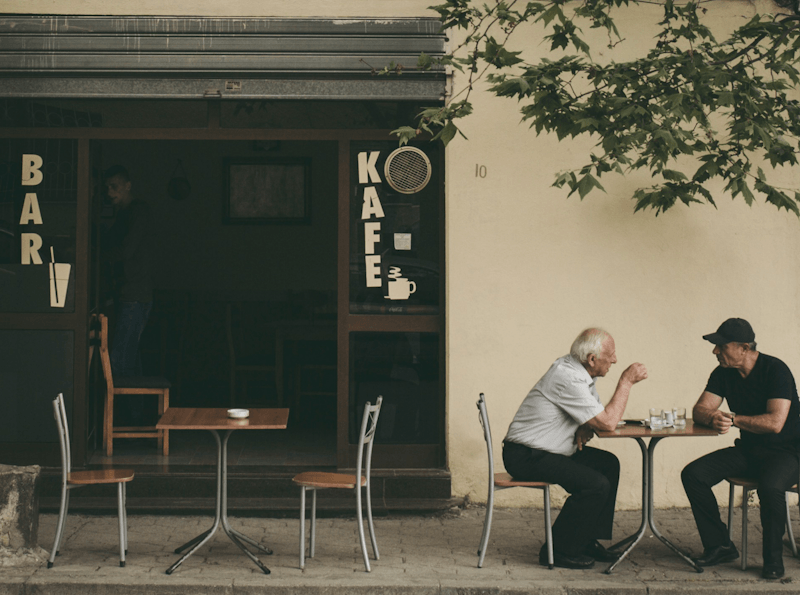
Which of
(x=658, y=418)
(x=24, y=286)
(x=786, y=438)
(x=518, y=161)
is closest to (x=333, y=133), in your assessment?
(x=518, y=161)

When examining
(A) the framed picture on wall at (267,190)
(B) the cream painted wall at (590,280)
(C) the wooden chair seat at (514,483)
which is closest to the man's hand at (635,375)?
(C) the wooden chair seat at (514,483)

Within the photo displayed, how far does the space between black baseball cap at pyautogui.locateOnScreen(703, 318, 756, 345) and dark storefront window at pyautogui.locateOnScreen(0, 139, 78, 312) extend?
4.60 meters

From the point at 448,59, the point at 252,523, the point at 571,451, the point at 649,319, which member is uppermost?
the point at 448,59

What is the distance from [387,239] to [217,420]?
6.88ft

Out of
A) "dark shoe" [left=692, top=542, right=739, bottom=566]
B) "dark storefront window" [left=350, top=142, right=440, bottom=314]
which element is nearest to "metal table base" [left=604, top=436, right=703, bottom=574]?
"dark shoe" [left=692, top=542, right=739, bottom=566]

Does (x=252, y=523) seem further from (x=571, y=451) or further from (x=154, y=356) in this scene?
(x=154, y=356)

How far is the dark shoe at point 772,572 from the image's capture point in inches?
191

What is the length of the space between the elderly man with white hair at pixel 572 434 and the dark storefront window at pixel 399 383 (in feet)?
4.47

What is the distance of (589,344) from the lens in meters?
5.04

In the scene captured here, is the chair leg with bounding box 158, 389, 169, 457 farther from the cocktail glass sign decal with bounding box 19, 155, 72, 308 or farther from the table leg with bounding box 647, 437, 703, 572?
the table leg with bounding box 647, 437, 703, 572

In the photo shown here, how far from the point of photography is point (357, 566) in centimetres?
499

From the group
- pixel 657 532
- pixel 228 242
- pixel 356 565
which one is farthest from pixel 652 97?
pixel 228 242

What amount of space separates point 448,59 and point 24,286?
3.70 metres

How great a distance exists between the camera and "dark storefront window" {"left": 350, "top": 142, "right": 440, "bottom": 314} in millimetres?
6457
